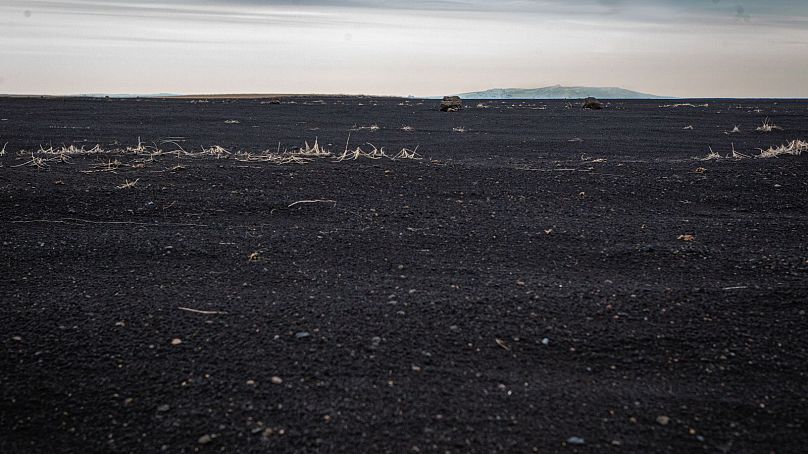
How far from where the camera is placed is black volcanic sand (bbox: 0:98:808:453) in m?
2.42

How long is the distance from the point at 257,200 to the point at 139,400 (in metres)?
3.77

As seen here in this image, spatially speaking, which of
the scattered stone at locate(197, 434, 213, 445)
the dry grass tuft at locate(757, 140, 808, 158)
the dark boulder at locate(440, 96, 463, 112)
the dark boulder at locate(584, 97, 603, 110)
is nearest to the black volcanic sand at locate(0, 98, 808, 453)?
the scattered stone at locate(197, 434, 213, 445)

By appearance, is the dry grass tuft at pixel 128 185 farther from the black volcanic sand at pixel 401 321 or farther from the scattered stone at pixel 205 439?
the scattered stone at pixel 205 439

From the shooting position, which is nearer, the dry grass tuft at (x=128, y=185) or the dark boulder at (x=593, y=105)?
the dry grass tuft at (x=128, y=185)

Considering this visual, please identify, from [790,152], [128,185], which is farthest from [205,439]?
[790,152]

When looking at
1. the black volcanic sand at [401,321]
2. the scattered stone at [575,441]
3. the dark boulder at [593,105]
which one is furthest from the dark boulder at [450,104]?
the scattered stone at [575,441]

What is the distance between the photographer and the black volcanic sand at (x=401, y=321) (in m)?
2.42

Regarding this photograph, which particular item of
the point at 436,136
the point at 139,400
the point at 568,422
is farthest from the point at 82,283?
the point at 436,136

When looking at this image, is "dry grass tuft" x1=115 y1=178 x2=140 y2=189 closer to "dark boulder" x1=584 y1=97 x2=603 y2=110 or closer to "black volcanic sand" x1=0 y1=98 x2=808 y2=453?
"black volcanic sand" x1=0 y1=98 x2=808 y2=453

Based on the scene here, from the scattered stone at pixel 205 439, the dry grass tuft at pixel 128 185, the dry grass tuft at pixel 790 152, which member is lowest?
the scattered stone at pixel 205 439

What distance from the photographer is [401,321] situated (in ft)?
10.8

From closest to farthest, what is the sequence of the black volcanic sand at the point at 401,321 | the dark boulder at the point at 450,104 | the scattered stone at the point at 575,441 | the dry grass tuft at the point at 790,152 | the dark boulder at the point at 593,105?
the scattered stone at the point at 575,441
the black volcanic sand at the point at 401,321
the dry grass tuft at the point at 790,152
the dark boulder at the point at 450,104
the dark boulder at the point at 593,105

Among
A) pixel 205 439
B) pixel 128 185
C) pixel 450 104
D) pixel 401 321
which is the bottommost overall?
pixel 205 439

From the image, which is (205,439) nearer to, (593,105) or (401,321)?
(401,321)
